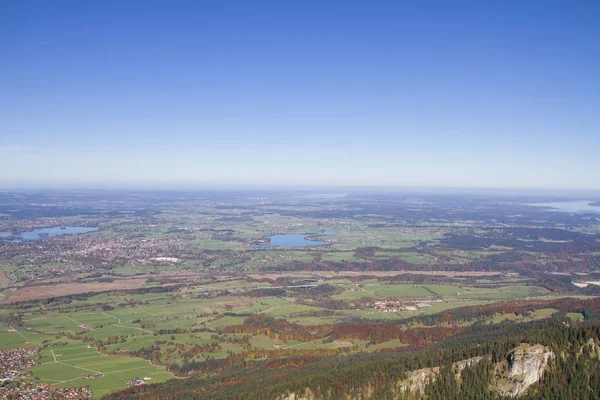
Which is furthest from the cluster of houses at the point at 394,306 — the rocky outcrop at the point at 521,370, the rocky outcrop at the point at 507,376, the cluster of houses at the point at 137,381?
the cluster of houses at the point at 137,381

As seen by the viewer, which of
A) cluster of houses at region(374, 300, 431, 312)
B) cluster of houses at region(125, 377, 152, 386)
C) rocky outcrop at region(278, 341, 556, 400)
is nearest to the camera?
rocky outcrop at region(278, 341, 556, 400)

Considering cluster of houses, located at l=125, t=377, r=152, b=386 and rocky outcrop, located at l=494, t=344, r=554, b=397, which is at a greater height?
rocky outcrop, located at l=494, t=344, r=554, b=397

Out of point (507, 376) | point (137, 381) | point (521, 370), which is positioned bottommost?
point (137, 381)

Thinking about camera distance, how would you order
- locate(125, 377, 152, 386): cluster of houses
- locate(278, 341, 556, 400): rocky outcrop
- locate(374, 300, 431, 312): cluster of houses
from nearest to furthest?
locate(278, 341, 556, 400): rocky outcrop < locate(125, 377, 152, 386): cluster of houses < locate(374, 300, 431, 312): cluster of houses

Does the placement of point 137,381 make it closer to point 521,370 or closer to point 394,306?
point 521,370

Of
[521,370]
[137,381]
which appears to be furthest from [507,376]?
[137,381]

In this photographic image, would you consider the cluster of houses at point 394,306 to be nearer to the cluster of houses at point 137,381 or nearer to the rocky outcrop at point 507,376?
the rocky outcrop at point 507,376

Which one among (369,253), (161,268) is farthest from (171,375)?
(369,253)

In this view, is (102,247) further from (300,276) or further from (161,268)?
(300,276)

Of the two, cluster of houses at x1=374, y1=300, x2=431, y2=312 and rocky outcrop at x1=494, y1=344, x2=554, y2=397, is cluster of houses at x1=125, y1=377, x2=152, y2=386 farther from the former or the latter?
cluster of houses at x1=374, y1=300, x2=431, y2=312

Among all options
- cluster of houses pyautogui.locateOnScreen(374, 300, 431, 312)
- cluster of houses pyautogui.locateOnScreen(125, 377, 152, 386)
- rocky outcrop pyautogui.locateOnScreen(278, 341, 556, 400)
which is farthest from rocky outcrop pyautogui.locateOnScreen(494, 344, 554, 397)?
cluster of houses pyautogui.locateOnScreen(374, 300, 431, 312)

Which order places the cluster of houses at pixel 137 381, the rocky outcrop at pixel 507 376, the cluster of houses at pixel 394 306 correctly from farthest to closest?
the cluster of houses at pixel 394 306, the cluster of houses at pixel 137 381, the rocky outcrop at pixel 507 376
